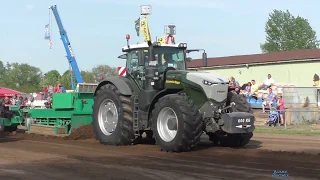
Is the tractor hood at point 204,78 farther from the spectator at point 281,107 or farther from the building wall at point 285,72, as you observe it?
the building wall at point 285,72

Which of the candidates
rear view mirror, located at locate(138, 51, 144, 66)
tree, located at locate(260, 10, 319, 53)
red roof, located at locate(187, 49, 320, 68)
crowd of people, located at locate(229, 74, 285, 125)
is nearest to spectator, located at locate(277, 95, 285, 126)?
crowd of people, located at locate(229, 74, 285, 125)

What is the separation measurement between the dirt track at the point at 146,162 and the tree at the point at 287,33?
57.6 metres

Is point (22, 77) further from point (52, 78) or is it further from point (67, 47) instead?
point (67, 47)

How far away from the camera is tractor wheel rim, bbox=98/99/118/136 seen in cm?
1195

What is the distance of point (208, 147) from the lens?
11.3 meters

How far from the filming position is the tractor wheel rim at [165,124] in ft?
34.3

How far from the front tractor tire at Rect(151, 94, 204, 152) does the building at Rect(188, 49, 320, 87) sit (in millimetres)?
20125

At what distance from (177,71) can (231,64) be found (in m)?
26.3

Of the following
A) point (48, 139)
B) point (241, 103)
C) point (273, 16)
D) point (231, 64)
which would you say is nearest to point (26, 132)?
point (48, 139)

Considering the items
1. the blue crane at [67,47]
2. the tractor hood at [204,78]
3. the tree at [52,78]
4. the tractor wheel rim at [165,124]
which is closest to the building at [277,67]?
the blue crane at [67,47]

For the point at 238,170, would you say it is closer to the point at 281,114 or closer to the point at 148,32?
the point at 281,114

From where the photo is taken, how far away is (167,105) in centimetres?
1035

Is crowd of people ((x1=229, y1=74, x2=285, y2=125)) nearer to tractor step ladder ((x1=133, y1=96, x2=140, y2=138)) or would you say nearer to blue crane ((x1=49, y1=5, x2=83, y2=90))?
tractor step ladder ((x1=133, y1=96, x2=140, y2=138))

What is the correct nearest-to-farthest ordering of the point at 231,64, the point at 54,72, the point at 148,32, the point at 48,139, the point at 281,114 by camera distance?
the point at 48,139
the point at 281,114
the point at 148,32
the point at 231,64
the point at 54,72
